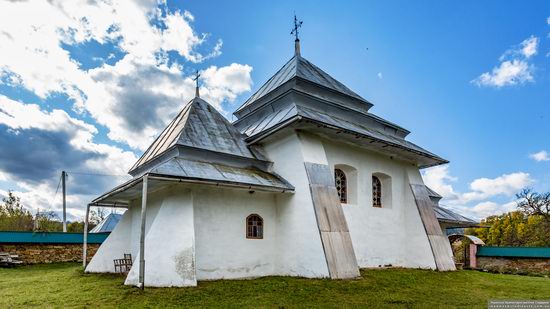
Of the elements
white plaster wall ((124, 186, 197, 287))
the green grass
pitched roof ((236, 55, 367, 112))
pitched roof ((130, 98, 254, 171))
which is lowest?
the green grass

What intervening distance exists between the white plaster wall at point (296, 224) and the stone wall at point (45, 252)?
1159 centimetres

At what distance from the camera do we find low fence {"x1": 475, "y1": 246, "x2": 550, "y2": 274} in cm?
1731

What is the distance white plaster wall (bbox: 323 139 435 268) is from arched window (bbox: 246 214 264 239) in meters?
2.94

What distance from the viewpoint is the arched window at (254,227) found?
10.5 metres

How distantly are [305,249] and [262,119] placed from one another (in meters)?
6.02

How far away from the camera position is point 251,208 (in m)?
10.6

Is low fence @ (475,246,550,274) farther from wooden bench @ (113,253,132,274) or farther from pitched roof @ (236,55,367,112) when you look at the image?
wooden bench @ (113,253,132,274)

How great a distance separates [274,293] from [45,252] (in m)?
13.4

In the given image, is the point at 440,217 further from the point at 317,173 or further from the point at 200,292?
the point at 200,292

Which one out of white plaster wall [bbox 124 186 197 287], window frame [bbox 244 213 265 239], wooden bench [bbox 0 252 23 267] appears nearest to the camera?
white plaster wall [bbox 124 186 197 287]

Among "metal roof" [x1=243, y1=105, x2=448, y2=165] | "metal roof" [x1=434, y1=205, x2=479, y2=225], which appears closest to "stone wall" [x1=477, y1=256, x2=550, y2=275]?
"metal roof" [x1=434, y1=205, x2=479, y2=225]

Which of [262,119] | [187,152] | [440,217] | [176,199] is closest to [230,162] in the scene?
[187,152]

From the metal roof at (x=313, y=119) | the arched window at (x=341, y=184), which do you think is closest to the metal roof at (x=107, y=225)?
the metal roof at (x=313, y=119)

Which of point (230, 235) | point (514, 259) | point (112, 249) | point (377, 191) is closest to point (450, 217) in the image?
point (514, 259)
